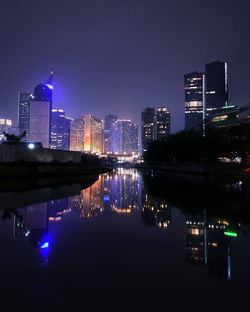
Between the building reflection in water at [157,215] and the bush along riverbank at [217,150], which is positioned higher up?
the bush along riverbank at [217,150]

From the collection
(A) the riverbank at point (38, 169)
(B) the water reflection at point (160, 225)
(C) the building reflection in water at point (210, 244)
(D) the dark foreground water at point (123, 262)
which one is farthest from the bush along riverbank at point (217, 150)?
(D) the dark foreground water at point (123, 262)

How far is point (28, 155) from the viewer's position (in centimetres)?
3625

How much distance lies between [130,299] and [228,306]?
1.58 m

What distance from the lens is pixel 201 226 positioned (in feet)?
29.2

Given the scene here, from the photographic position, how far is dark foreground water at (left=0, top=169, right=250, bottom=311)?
3.95 meters

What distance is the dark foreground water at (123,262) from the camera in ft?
12.9

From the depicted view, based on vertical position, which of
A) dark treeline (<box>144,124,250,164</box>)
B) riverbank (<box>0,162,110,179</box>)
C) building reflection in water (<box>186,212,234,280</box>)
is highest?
dark treeline (<box>144,124,250,164</box>)

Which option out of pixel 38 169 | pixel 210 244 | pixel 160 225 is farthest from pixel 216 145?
pixel 210 244

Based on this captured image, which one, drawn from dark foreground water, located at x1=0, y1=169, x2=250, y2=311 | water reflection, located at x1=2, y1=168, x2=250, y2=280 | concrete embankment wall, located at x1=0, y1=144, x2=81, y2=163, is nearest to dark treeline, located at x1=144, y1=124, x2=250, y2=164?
concrete embankment wall, located at x1=0, y1=144, x2=81, y2=163

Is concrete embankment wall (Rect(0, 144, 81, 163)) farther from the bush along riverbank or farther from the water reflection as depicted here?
the bush along riverbank

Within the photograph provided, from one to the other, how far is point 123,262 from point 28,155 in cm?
3406

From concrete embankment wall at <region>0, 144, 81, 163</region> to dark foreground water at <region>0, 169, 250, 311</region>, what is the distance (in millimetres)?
25579

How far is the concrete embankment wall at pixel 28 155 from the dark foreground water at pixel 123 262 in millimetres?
25579

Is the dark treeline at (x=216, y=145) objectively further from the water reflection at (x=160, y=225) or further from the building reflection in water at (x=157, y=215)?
the building reflection in water at (x=157, y=215)
